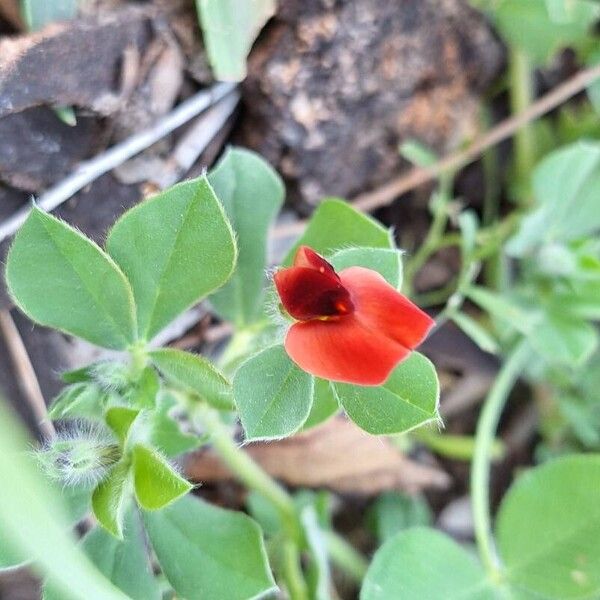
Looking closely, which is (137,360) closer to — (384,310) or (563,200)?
(384,310)

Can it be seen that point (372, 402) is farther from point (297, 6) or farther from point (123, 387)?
point (297, 6)

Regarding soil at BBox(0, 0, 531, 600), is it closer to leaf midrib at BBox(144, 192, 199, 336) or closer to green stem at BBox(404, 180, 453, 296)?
green stem at BBox(404, 180, 453, 296)

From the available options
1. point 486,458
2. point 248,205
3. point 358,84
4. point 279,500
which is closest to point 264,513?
point 279,500

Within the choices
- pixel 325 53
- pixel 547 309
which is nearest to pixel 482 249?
pixel 547 309

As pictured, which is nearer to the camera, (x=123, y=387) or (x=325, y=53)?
(x=123, y=387)

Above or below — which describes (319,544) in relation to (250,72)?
below

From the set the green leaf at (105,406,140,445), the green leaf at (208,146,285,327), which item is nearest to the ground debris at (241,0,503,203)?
the green leaf at (208,146,285,327)

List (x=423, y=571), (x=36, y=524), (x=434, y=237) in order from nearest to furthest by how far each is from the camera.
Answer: (x=36, y=524) < (x=423, y=571) < (x=434, y=237)
